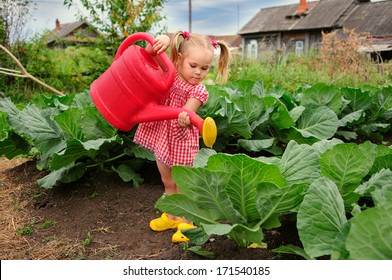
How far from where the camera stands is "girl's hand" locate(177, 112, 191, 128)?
7.32 feet

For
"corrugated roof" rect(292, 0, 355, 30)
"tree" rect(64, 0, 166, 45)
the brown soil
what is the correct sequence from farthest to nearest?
"corrugated roof" rect(292, 0, 355, 30) < "tree" rect(64, 0, 166, 45) < the brown soil

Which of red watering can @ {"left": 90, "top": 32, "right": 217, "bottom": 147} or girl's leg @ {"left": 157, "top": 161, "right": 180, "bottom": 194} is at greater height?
red watering can @ {"left": 90, "top": 32, "right": 217, "bottom": 147}

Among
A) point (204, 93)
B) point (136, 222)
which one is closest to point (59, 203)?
point (136, 222)

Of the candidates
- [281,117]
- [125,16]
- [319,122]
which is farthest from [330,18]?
[281,117]

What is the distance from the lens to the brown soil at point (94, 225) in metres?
2.08

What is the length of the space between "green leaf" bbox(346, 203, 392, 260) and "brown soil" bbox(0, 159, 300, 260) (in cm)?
58

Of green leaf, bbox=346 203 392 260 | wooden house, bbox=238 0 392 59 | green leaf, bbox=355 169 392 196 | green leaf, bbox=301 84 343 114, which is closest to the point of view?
green leaf, bbox=346 203 392 260

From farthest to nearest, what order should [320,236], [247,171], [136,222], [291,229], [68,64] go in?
1. [68,64]
2. [136,222]
3. [291,229]
4. [247,171]
5. [320,236]

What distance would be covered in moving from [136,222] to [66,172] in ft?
2.26

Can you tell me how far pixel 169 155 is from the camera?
94.7 inches

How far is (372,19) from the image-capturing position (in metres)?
26.8

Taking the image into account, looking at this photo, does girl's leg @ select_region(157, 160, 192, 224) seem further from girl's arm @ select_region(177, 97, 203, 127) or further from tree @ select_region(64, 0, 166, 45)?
tree @ select_region(64, 0, 166, 45)

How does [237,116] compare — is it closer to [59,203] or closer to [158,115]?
[158,115]

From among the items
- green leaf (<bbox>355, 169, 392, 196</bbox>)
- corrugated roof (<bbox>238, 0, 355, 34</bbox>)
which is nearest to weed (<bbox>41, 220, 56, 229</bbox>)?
green leaf (<bbox>355, 169, 392, 196</bbox>)
